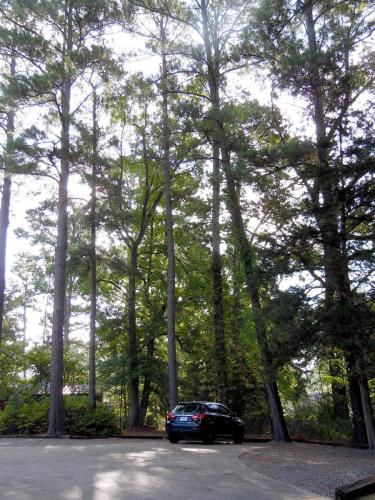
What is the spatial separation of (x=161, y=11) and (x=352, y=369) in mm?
15209

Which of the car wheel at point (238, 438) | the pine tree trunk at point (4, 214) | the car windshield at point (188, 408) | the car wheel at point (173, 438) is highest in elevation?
the pine tree trunk at point (4, 214)

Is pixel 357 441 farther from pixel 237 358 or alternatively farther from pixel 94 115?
pixel 94 115

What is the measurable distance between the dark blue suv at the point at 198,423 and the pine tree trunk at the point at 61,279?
4.33 meters

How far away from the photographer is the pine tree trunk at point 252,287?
46.0ft

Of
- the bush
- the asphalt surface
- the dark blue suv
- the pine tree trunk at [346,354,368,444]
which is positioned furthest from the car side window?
the bush

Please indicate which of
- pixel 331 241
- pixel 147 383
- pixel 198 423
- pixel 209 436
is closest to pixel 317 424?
pixel 209 436

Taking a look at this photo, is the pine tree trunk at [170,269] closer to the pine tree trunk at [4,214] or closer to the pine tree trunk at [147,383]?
the pine tree trunk at [147,383]

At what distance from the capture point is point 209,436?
14195 mm

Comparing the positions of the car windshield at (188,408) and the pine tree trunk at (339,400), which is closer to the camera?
the car windshield at (188,408)

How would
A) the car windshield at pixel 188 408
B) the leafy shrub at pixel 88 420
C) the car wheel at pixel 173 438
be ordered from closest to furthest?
the car windshield at pixel 188 408
the car wheel at pixel 173 438
the leafy shrub at pixel 88 420

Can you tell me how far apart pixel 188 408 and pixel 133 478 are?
7395 millimetres

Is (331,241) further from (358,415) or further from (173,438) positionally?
(173,438)

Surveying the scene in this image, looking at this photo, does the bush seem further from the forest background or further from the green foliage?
the green foliage

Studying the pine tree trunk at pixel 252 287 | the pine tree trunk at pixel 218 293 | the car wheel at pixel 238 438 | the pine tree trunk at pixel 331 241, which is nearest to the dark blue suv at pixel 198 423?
the car wheel at pixel 238 438
